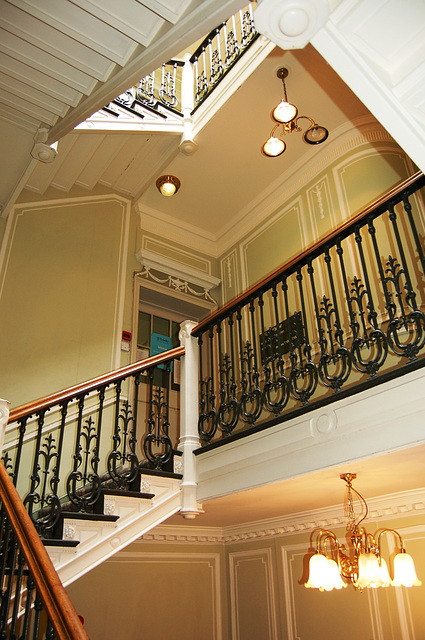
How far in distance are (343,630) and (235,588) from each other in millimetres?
1424

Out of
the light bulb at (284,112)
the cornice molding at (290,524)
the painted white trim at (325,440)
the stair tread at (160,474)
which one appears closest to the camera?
the painted white trim at (325,440)

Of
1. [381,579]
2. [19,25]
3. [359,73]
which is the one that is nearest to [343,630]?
[381,579]

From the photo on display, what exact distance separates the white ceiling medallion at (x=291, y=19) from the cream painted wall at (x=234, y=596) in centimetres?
361

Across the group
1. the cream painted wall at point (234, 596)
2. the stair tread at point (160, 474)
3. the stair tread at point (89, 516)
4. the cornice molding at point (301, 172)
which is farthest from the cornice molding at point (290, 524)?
the cornice molding at point (301, 172)

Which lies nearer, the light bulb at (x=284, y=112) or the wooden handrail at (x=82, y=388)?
the wooden handrail at (x=82, y=388)

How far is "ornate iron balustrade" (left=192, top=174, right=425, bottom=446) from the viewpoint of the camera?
8.87 ft

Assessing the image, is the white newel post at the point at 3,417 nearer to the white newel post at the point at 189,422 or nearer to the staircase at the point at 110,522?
the staircase at the point at 110,522

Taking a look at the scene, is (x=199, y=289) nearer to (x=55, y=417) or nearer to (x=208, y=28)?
(x=55, y=417)

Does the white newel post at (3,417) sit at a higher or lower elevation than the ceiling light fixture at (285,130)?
lower

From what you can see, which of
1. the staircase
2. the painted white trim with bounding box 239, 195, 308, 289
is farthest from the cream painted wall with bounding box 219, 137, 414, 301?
the staircase

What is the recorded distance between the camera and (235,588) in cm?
524

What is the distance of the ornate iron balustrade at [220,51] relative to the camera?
5.49 meters

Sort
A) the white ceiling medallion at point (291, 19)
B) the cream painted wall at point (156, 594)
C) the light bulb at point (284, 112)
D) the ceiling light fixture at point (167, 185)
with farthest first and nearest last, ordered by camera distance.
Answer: the ceiling light fixture at point (167, 185)
the light bulb at point (284, 112)
the cream painted wall at point (156, 594)
the white ceiling medallion at point (291, 19)

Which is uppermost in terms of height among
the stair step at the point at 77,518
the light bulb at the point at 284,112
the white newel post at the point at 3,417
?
the light bulb at the point at 284,112
